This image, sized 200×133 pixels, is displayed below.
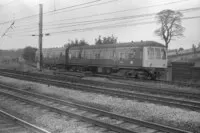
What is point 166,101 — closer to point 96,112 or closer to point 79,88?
point 96,112

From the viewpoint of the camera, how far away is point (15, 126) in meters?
7.85

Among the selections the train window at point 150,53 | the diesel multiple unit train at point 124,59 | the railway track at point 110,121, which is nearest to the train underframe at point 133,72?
the diesel multiple unit train at point 124,59

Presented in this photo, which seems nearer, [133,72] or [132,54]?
[132,54]

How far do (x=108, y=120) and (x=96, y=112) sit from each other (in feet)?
3.39

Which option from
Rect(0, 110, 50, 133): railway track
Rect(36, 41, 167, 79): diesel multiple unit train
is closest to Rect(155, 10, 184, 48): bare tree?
Rect(36, 41, 167, 79): diesel multiple unit train

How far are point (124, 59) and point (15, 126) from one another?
16.1 metres

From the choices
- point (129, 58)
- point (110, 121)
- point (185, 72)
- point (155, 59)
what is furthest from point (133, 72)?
point (110, 121)

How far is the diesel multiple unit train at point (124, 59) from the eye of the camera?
2163 cm

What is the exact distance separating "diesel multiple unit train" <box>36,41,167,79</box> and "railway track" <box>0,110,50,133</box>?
47.7ft

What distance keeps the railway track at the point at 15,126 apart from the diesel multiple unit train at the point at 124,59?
1454 centimetres

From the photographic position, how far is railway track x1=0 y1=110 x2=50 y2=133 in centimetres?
732

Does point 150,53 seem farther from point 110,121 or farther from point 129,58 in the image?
point 110,121

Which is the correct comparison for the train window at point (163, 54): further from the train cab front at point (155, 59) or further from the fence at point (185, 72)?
the fence at point (185, 72)

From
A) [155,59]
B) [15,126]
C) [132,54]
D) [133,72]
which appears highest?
[132,54]
